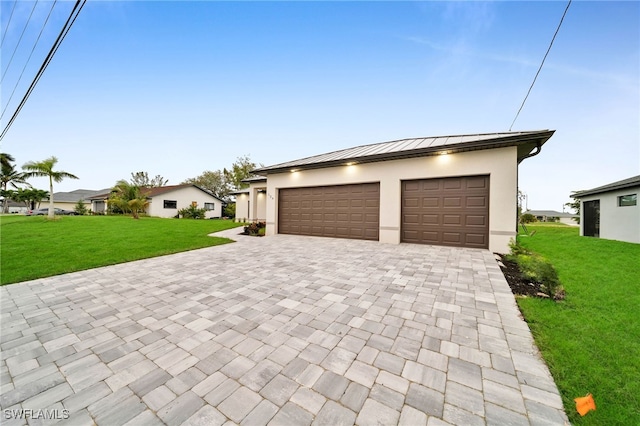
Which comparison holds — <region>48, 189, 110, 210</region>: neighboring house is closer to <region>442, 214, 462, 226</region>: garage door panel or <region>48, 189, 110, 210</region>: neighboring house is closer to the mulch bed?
<region>442, 214, 462, 226</region>: garage door panel

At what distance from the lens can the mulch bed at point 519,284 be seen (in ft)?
12.3

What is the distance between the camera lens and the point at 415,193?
8.19m

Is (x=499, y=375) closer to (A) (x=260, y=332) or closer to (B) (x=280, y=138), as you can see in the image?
(A) (x=260, y=332)

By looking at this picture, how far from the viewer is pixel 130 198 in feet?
61.3

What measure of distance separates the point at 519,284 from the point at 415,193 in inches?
178

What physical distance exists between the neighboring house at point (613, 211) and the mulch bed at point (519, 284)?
413 inches

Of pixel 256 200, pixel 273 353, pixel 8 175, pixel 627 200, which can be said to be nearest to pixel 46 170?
pixel 256 200

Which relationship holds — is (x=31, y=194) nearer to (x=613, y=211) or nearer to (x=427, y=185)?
(x=427, y=185)

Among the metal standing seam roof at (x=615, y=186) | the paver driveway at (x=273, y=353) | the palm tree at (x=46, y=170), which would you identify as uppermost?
the palm tree at (x=46, y=170)

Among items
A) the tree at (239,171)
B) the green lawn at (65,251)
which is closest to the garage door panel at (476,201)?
the green lawn at (65,251)

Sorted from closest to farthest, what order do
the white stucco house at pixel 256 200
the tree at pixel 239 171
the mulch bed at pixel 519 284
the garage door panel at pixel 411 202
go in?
1. the mulch bed at pixel 519 284
2. the garage door panel at pixel 411 202
3. the white stucco house at pixel 256 200
4. the tree at pixel 239 171

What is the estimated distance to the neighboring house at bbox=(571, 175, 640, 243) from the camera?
10.2 meters

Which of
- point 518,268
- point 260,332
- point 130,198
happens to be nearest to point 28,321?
point 260,332

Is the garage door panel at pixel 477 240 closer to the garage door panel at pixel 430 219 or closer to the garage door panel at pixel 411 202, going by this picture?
the garage door panel at pixel 430 219
